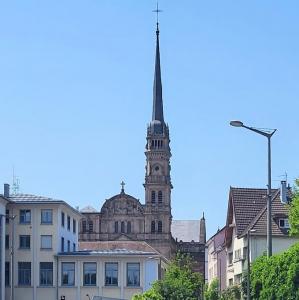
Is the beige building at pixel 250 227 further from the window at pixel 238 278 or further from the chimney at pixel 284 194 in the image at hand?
the chimney at pixel 284 194

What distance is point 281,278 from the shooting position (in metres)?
51.7

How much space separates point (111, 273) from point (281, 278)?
52862 mm

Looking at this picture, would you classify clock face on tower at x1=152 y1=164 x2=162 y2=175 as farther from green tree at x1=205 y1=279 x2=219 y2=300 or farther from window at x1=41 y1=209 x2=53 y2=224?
green tree at x1=205 y1=279 x2=219 y2=300

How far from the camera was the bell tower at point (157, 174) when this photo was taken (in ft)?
594

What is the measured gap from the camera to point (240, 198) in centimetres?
7938

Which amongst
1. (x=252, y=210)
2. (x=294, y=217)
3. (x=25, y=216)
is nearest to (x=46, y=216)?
(x=25, y=216)

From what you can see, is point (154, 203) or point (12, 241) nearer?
point (12, 241)

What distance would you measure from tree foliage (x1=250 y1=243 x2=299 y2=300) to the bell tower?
12802 centimetres

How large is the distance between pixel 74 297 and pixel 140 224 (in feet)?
254

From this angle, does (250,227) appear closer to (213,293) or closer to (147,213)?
(213,293)

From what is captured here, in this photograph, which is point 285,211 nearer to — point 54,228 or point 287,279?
point 287,279

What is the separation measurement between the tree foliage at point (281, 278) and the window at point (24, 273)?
54.1 m

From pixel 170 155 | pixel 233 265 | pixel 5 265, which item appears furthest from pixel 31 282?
pixel 170 155

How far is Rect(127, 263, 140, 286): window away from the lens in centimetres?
10262
